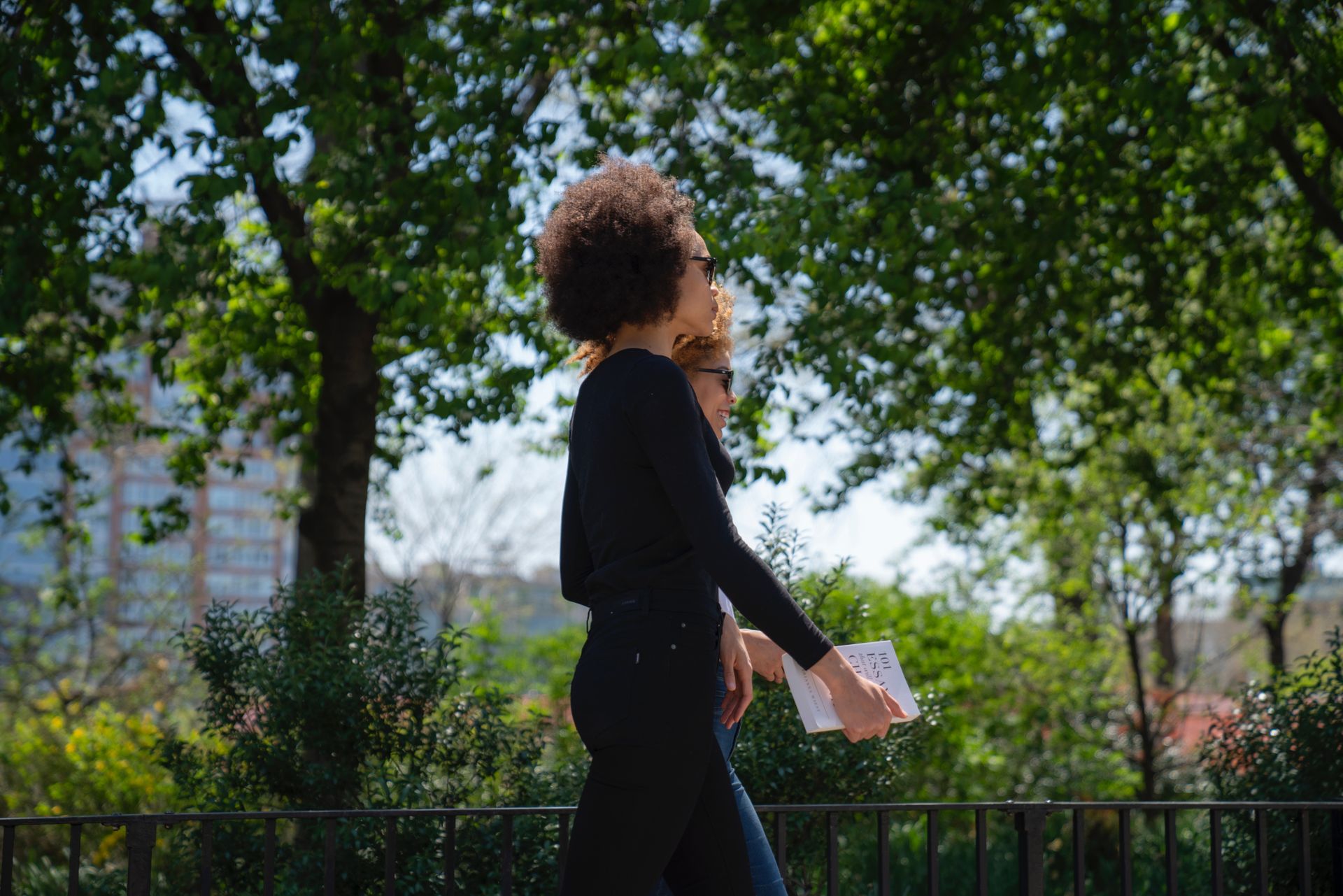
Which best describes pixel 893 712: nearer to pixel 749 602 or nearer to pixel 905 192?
pixel 749 602

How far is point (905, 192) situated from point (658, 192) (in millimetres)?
5261

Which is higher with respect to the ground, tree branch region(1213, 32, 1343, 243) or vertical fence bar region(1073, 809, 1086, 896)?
tree branch region(1213, 32, 1343, 243)

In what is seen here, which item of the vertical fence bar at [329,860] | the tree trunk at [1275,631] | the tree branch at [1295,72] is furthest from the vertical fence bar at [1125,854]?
the tree trunk at [1275,631]

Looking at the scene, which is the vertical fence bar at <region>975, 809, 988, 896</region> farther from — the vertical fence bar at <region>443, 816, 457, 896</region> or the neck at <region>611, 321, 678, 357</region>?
the neck at <region>611, 321, 678, 357</region>

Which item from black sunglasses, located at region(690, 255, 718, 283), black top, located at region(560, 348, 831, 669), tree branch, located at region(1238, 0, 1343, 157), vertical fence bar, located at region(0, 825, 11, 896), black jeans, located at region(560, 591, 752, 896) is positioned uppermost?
tree branch, located at region(1238, 0, 1343, 157)

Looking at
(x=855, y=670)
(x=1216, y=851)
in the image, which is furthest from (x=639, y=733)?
(x=1216, y=851)

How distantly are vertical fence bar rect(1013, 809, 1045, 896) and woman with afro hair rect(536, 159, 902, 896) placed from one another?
1.67 metres

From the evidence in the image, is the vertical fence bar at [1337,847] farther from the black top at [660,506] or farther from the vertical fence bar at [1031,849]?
the black top at [660,506]

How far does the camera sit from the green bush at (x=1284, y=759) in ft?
18.0

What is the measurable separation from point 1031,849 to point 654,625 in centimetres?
211

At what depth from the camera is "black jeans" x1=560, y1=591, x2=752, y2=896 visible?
194cm

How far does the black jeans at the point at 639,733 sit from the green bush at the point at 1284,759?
4.45 m

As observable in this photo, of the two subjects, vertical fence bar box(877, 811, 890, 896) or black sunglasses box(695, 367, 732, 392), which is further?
vertical fence bar box(877, 811, 890, 896)

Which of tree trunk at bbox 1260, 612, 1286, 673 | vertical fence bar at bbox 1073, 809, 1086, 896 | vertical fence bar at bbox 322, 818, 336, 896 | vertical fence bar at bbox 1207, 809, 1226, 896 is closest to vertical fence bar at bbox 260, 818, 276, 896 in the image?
vertical fence bar at bbox 322, 818, 336, 896
